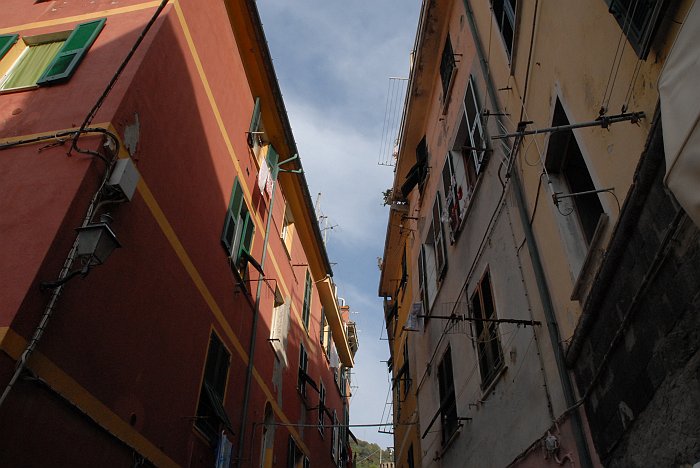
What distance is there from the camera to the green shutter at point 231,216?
31.6 feet

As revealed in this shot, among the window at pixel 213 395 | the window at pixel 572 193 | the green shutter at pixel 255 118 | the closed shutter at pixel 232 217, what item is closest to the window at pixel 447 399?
the window at pixel 213 395

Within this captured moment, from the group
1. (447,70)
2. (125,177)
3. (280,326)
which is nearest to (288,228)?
(280,326)

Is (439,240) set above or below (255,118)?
below

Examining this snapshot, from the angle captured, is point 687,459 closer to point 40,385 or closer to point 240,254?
point 40,385

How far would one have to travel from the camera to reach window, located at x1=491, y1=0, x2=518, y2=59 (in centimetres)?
711

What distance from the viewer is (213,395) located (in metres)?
8.17

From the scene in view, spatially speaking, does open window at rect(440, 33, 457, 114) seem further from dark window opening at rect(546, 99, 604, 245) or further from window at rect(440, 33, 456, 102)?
dark window opening at rect(546, 99, 604, 245)

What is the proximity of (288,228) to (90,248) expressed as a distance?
10879 millimetres

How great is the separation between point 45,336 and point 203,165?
4623 mm

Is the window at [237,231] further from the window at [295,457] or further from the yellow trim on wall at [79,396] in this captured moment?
the window at [295,457]

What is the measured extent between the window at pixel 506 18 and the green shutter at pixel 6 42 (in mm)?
7423

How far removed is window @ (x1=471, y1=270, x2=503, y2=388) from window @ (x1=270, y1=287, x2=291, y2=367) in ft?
20.4

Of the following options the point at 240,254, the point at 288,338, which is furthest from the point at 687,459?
the point at 288,338

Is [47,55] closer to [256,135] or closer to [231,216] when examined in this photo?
[231,216]
